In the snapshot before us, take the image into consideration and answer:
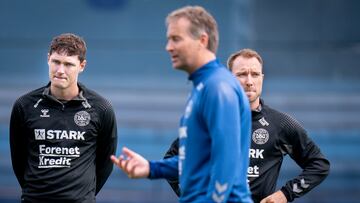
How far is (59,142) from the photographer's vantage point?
4.44 metres

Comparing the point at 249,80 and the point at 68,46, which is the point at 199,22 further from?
the point at 68,46

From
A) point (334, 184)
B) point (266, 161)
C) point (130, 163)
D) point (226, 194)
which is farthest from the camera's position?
point (334, 184)

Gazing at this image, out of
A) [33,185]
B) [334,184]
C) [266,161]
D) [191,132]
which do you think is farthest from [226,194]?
[334,184]

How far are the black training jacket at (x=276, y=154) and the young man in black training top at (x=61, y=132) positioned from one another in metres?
0.90

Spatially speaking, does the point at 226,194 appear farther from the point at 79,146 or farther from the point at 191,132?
the point at 79,146

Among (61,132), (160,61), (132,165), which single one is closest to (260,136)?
(61,132)

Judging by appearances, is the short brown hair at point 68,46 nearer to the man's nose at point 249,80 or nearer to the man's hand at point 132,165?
the man's nose at point 249,80

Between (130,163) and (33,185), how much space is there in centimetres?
119

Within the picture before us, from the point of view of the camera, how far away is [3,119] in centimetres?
761

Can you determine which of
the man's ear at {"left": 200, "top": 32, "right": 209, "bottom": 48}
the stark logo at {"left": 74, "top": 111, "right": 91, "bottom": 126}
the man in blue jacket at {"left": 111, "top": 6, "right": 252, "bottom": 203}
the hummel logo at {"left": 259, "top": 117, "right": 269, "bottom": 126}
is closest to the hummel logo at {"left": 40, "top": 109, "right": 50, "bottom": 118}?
the stark logo at {"left": 74, "top": 111, "right": 91, "bottom": 126}

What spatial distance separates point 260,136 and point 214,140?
138cm

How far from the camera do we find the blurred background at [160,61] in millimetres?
7461

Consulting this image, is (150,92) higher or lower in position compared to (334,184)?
higher

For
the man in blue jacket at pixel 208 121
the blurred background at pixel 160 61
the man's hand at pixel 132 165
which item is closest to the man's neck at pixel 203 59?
the man in blue jacket at pixel 208 121
